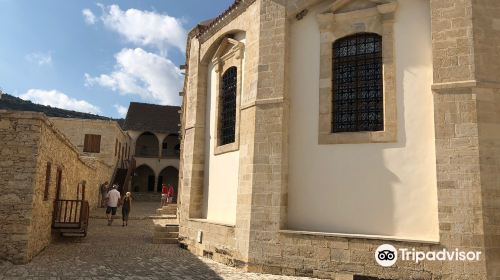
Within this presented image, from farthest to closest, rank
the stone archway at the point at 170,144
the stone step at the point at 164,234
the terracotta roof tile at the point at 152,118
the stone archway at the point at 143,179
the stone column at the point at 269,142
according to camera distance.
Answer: the stone archway at the point at 170,144 → the stone archway at the point at 143,179 → the terracotta roof tile at the point at 152,118 → the stone step at the point at 164,234 → the stone column at the point at 269,142

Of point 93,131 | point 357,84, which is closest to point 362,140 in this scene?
point 357,84

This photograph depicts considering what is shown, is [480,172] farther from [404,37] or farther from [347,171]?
[404,37]

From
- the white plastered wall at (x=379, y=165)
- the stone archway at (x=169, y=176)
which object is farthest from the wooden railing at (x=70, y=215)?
the stone archway at (x=169, y=176)

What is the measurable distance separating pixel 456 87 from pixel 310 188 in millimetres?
3335

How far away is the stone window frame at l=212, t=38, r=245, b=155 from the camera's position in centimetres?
975

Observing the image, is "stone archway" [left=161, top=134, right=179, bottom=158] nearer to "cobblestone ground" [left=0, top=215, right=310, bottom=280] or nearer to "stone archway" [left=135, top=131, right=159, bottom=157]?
Result: "stone archway" [left=135, top=131, right=159, bottom=157]

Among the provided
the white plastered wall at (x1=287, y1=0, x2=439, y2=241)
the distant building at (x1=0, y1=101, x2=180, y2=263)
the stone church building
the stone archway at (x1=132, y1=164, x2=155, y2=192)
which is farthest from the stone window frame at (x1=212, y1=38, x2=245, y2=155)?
the stone archway at (x1=132, y1=164, x2=155, y2=192)


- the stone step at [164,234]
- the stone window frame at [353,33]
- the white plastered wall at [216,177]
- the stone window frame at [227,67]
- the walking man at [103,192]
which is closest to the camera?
the stone window frame at [353,33]

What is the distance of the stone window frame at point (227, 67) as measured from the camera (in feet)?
32.0

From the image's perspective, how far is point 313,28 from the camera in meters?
8.73

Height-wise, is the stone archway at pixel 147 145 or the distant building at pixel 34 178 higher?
the stone archway at pixel 147 145

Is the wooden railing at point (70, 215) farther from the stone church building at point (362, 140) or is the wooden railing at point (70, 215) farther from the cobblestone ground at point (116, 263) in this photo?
the stone church building at point (362, 140)

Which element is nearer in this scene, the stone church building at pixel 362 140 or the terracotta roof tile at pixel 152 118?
the stone church building at pixel 362 140

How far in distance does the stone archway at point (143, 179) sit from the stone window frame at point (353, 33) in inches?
1208
